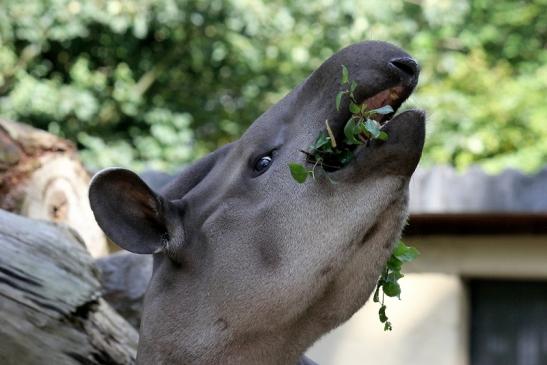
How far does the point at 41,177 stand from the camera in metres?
6.14

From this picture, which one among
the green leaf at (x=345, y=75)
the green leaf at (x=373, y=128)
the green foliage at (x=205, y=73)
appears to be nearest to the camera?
the green leaf at (x=373, y=128)

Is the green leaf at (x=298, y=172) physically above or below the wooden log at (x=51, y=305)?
above

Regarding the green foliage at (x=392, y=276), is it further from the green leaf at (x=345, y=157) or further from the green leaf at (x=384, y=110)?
the green leaf at (x=384, y=110)

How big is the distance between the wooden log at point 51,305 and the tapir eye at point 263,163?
110cm

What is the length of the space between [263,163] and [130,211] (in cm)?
51

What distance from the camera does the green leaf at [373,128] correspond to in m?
3.71

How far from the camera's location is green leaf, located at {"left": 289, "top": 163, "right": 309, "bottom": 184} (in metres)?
3.87

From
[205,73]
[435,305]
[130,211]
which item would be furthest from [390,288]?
[205,73]

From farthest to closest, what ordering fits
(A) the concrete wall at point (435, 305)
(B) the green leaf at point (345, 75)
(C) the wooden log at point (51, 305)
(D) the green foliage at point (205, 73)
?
(D) the green foliage at point (205, 73)
(A) the concrete wall at point (435, 305)
(C) the wooden log at point (51, 305)
(B) the green leaf at point (345, 75)

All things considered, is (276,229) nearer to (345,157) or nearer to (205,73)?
(345,157)

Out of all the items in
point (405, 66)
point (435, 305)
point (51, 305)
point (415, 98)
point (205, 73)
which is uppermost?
point (405, 66)

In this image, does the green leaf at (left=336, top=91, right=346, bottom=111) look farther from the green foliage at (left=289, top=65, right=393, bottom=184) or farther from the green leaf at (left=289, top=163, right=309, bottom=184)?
the green leaf at (left=289, top=163, right=309, bottom=184)

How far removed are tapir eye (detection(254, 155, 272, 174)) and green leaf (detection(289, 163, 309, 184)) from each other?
274 mm

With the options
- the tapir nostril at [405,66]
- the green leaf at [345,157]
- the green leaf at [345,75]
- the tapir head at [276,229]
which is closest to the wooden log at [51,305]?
the tapir head at [276,229]
